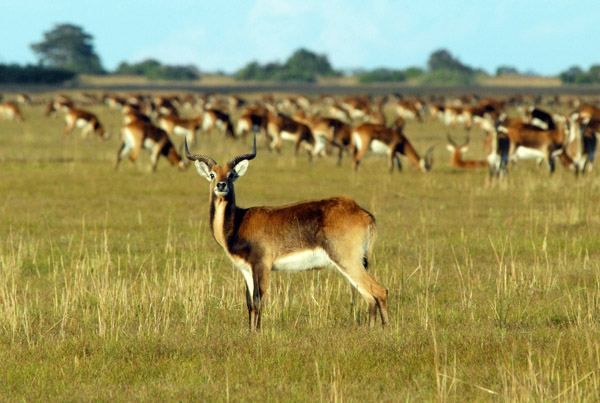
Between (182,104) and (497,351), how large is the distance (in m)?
43.1

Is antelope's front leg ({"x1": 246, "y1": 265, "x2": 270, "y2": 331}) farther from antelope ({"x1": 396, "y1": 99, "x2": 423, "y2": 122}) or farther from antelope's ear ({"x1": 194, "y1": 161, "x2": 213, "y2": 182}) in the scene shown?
antelope ({"x1": 396, "y1": 99, "x2": 423, "y2": 122})

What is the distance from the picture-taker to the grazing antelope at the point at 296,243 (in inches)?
248

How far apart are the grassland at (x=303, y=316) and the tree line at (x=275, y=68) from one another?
3488 inches

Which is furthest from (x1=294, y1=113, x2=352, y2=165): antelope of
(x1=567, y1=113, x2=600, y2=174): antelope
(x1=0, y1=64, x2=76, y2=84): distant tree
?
(x1=0, y1=64, x2=76, y2=84): distant tree

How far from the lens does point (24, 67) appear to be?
77.8 meters

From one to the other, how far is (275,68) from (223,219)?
10720 cm

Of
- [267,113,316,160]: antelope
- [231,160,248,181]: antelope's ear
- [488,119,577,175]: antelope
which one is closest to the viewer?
[231,160,248,181]: antelope's ear

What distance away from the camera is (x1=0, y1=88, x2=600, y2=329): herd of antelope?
250 inches

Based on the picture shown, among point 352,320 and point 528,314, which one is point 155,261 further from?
point 528,314

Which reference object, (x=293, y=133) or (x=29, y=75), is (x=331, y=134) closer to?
(x=293, y=133)

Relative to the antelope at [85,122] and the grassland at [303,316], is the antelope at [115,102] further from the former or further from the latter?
the grassland at [303,316]

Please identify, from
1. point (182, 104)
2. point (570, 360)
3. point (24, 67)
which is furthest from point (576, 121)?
point (24, 67)

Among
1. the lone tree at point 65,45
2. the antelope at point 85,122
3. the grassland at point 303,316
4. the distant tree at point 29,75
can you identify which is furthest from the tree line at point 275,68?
the grassland at point 303,316

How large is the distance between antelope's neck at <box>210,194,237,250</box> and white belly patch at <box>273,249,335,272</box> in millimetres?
429
